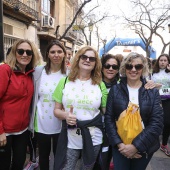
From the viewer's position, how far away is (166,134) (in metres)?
4.27

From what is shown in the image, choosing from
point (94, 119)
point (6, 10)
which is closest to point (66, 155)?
point (94, 119)

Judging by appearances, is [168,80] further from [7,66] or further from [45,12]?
[45,12]

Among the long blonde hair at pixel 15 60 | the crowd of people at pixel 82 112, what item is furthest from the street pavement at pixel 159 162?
the long blonde hair at pixel 15 60

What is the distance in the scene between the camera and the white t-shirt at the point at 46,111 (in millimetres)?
2648

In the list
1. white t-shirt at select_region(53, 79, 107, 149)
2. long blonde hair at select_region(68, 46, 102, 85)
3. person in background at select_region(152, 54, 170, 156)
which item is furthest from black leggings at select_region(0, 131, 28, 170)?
person in background at select_region(152, 54, 170, 156)

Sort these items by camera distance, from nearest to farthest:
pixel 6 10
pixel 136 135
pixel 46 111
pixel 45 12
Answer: pixel 136 135, pixel 46 111, pixel 6 10, pixel 45 12

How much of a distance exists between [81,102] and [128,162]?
83cm

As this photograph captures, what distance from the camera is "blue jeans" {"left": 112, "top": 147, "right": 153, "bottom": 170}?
223 centimetres

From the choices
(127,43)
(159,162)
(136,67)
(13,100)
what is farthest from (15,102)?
(127,43)

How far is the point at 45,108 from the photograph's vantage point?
8.73 ft

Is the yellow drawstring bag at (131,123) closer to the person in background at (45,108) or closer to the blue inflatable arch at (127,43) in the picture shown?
the person in background at (45,108)

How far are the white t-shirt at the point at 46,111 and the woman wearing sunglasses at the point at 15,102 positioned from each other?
0.44 ft

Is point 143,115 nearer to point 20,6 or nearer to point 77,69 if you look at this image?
point 77,69

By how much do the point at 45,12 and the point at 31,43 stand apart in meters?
14.9
